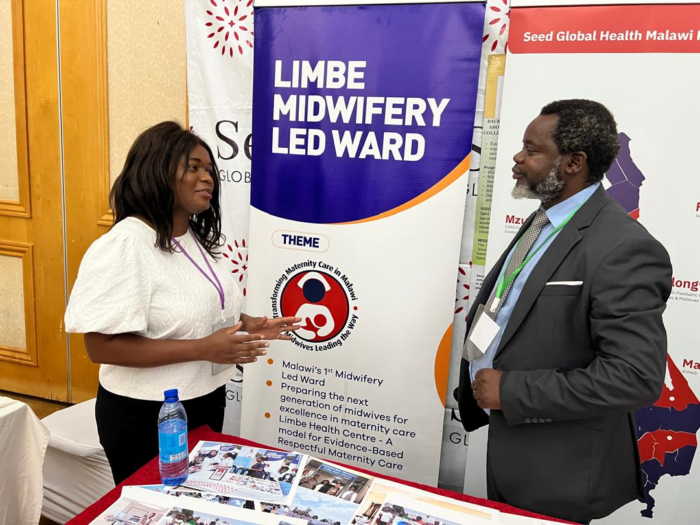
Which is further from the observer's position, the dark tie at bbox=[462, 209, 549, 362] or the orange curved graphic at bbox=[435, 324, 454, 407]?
the orange curved graphic at bbox=[435, 324, 454, 407]

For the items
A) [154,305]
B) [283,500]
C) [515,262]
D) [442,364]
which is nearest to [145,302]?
[154,305]

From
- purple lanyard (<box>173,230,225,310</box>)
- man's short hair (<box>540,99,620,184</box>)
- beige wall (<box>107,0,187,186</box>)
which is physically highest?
beige wall (<box>107,0,187,186</box>)

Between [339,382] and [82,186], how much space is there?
1.92m

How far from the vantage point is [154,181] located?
55.8 inches

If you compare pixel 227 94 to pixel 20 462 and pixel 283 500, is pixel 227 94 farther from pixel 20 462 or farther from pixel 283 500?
pixel 283 500

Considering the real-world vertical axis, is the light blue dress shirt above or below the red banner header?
below

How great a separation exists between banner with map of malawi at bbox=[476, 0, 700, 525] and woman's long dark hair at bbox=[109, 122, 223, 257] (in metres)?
1.20

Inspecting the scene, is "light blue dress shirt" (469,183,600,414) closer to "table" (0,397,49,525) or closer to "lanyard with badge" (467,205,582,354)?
"lanyard with badge" (467,205,582,354)

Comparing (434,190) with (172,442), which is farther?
(434,190)

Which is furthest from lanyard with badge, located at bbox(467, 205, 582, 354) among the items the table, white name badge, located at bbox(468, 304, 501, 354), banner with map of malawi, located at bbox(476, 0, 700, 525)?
the table

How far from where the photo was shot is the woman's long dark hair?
1414mm

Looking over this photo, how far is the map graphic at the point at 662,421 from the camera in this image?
187 cm

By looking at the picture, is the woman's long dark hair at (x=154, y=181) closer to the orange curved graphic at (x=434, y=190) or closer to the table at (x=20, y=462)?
the table at (x=20, y=462)

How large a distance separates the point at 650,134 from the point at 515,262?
86cm
